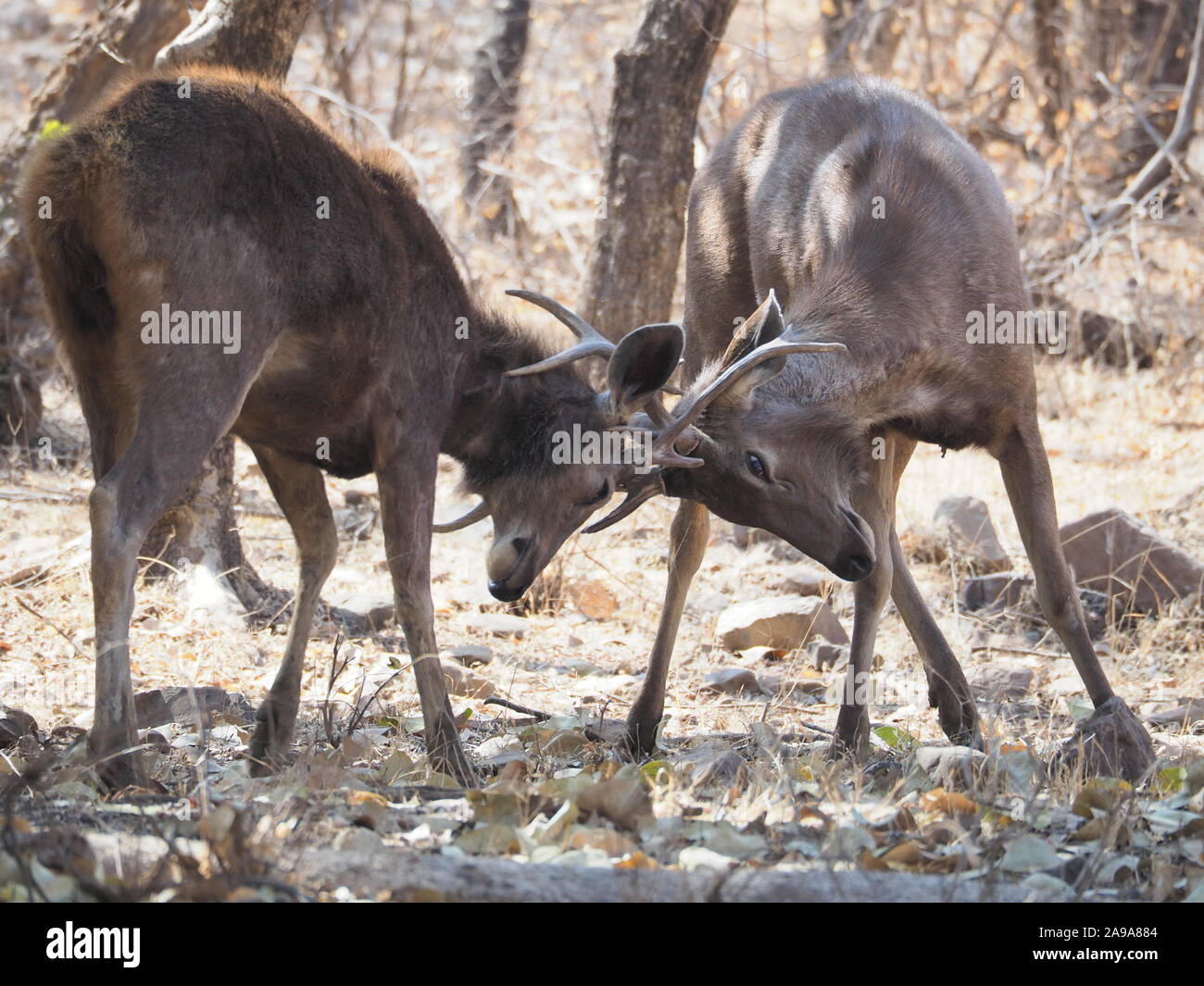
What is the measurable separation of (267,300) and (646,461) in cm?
155

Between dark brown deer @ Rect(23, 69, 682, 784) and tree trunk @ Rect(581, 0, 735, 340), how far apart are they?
2692 mm

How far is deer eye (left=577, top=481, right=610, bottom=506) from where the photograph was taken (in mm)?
5652

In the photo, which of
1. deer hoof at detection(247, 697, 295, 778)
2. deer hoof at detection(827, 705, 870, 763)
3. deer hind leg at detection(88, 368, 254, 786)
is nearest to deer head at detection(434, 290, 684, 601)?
deer hoof at detection(247, 697, 295, 778)

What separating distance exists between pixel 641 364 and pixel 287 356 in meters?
1.35

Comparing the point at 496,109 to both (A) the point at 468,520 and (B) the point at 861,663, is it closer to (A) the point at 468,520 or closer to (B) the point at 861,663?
(A) the point at 468,520

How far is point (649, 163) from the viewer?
8.34 meters

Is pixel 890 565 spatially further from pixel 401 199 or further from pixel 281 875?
pixel 281 875

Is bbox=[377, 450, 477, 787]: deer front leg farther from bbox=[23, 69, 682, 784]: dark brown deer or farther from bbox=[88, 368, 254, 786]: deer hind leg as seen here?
bbox=[88, 368, 254, 786]: deer hind leg

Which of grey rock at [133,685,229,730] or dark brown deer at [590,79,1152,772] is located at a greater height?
dark brown deer at [590,79,1152,772]

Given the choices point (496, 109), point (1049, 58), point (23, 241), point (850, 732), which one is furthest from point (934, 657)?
point (496, 109)

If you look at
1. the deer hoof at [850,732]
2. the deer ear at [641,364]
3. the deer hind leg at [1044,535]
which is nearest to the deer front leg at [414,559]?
the deer ear at [641,364]

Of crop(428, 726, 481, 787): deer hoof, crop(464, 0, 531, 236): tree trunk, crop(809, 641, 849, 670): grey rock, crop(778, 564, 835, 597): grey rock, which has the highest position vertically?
crop(464, 0, 531, 236): tree trunk

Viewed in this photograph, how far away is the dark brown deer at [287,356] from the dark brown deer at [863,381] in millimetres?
471

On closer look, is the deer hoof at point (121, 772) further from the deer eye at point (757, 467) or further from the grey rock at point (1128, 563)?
the grey rock at point (1128, 563)
